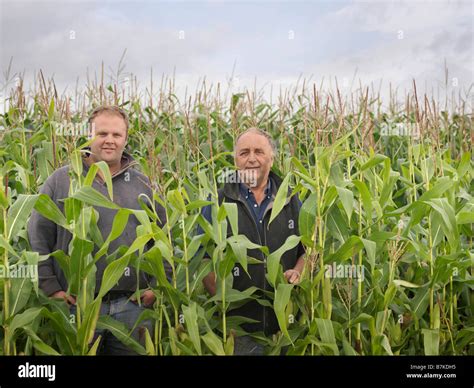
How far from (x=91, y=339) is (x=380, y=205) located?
2002 millimetres

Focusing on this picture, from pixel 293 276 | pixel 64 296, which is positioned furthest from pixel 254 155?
pixel 64 296

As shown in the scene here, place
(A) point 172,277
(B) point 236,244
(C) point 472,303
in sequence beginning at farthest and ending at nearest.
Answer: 1. (C) point 472,303
2. (A) point 172,277
3. (B) point 236,244

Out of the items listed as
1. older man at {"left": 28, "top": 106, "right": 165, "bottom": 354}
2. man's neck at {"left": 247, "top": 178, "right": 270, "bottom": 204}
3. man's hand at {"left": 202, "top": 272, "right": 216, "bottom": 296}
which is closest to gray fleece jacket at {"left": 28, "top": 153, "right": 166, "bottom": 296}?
older man at {"left": 28, "top": 106, "right": 165, "bottom": 354}

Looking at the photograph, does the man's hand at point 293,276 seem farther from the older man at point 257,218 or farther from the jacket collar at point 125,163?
the jacket collar at point 125,163

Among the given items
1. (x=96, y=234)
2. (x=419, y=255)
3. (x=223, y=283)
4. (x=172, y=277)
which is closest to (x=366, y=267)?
(x=419, y=255)

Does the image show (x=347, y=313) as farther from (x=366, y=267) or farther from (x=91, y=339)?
(x=91, y=339)

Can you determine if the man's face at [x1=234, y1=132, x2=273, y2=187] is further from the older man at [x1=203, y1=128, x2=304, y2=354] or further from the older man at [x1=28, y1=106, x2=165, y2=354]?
the older man at [x1=28, y1=106, x2=165, y2=354]

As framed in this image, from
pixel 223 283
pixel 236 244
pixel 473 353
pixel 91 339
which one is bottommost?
pixel 473 353

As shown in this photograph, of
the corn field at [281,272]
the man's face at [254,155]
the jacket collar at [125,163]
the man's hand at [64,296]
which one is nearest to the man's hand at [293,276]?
the corn field at [281,272]

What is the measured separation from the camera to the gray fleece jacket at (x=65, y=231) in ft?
11.9

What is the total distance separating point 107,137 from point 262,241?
119 cm

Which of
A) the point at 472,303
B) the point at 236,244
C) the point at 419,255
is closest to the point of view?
the point at 236,244

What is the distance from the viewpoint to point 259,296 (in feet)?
12.7

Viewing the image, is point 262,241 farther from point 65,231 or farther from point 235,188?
point 65,231
